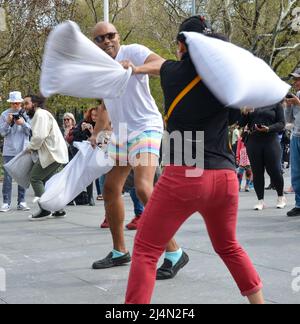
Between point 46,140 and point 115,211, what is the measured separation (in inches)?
161

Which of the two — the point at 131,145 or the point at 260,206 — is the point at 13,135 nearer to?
the point at 260,206

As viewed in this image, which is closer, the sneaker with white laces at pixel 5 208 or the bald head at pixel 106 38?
A: the bald head at pixel 106 38

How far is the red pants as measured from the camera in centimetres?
347

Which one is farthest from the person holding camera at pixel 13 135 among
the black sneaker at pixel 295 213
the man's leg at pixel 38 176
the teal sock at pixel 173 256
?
the teal sock at pixel 173 256

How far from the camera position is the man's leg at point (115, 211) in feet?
17.6

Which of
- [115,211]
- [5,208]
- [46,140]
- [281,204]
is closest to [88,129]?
[46,140]

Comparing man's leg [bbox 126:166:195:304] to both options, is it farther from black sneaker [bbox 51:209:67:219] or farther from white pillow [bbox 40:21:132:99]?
black sneaker [bbox 51:209:67:219]

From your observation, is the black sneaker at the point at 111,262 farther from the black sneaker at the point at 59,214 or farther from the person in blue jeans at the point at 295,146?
the black sneaker at the point at 59,214

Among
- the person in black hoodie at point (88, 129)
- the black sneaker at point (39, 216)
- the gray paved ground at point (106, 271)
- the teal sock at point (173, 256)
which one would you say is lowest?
the black sneaker at point (39, 216)

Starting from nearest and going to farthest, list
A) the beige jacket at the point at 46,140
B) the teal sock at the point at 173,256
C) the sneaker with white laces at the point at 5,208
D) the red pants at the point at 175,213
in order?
the red pants at the point at 175,213, the teal sock at the point at 173,256, the beige jacket at the point at 46,140, the sneaker with white laces at the point at 5,208

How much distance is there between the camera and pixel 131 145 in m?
5.23

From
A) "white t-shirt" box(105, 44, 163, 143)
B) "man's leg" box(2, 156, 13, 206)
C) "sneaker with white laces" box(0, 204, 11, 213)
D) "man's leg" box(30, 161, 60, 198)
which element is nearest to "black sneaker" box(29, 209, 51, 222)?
"man's leg" box(30, 161, 60, 198)

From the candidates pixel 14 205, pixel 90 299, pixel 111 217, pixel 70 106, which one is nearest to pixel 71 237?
pixel 111 217
